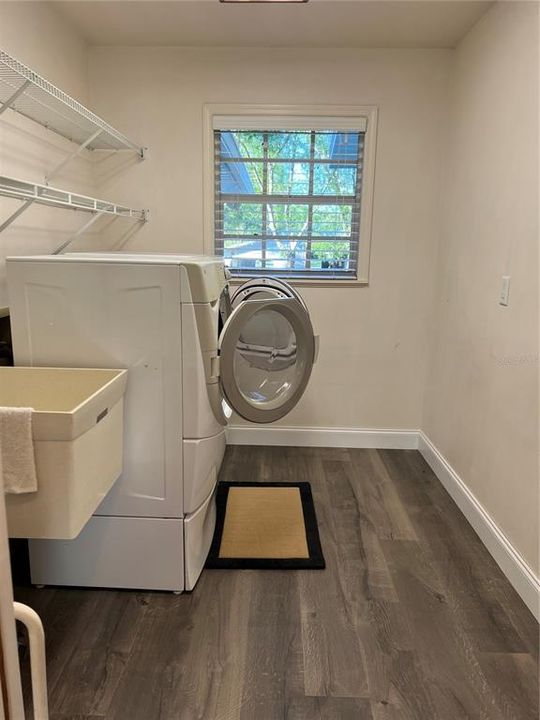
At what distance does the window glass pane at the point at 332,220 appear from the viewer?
111 inches

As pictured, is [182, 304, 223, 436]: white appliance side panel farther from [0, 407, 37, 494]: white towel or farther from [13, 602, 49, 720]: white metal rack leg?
[13, 602, 49, 720]: white metal rack leg

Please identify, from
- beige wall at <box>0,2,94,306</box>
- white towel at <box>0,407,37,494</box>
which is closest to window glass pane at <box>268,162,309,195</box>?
beige wall at <box>0,2,94,306</box>

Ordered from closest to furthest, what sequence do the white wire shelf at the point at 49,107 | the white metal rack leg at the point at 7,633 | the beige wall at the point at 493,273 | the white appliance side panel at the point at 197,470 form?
the white metal rack leg at the point at 7,633 → the white wire shelf at the point at 49,107 → the white appliance side panel at the point at 197,470 → the beige wall at the point at 493,273

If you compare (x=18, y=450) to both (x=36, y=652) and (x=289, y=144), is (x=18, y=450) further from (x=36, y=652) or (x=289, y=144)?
(x=289, y=144)

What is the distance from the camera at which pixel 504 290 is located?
→ 6.39ft

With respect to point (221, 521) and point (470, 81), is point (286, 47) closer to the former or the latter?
point (470, 81)

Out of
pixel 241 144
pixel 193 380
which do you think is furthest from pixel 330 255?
pixel 193 380

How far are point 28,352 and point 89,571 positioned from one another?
2.73 ft

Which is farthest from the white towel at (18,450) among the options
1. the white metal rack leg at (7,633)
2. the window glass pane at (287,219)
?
the window glass pane at (287,219)

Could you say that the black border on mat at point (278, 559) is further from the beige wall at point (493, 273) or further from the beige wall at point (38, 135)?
the beige wall at point (38, 135)

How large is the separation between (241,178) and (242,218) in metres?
0.23

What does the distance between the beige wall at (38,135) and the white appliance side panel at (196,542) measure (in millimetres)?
1209

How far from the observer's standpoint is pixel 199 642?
58.9 inches

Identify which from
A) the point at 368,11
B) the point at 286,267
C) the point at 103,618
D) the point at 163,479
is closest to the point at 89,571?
the point at 103,618
